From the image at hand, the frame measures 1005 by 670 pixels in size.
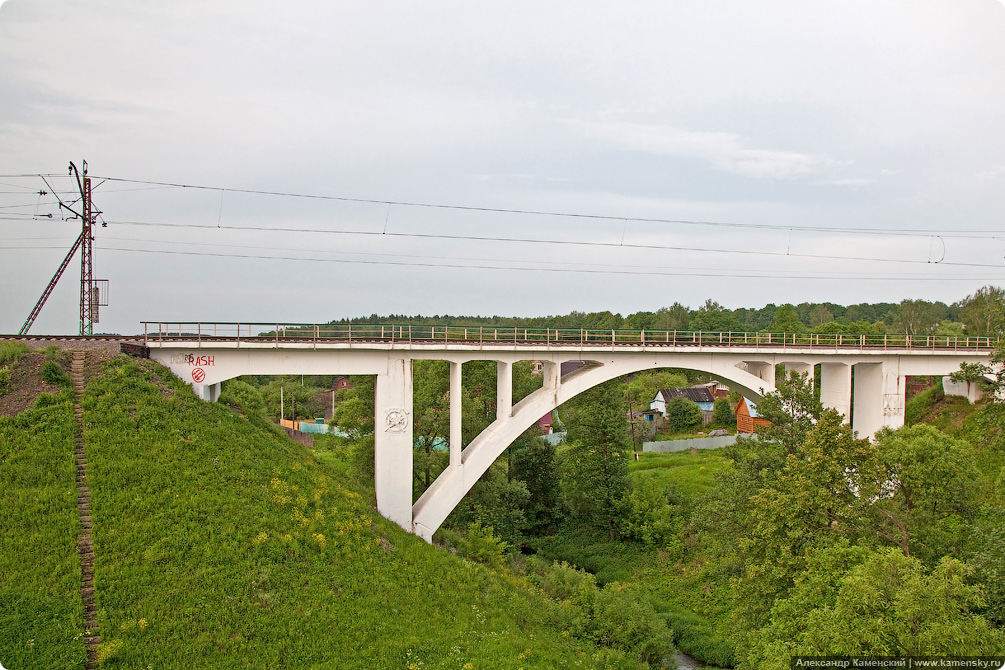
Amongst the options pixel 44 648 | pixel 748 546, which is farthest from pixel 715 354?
pixel 44 648

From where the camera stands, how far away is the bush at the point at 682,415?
5581 centimetres

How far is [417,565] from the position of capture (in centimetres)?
1825

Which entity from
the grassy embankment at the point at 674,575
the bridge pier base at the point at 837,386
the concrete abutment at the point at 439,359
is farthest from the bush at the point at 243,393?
the bridge pier base at the point at 837,386

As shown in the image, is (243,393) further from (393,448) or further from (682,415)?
(682,415)

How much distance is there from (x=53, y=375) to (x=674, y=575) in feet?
80.8

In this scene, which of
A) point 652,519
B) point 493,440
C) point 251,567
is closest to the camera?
point 251,567

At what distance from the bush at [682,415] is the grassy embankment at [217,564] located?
38665 millimetres

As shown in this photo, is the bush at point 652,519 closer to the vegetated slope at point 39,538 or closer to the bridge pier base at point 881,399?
the bridge pier base at point 881,399

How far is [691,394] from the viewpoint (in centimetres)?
6144

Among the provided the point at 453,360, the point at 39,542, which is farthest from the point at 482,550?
the point at 39,542

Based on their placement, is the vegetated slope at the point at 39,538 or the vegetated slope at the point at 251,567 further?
the vegetated slope at the point at 251,567

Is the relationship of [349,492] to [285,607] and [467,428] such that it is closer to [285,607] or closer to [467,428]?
[285,607]

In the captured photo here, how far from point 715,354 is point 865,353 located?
7.52 metres

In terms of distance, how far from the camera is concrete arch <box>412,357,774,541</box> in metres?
22.9
